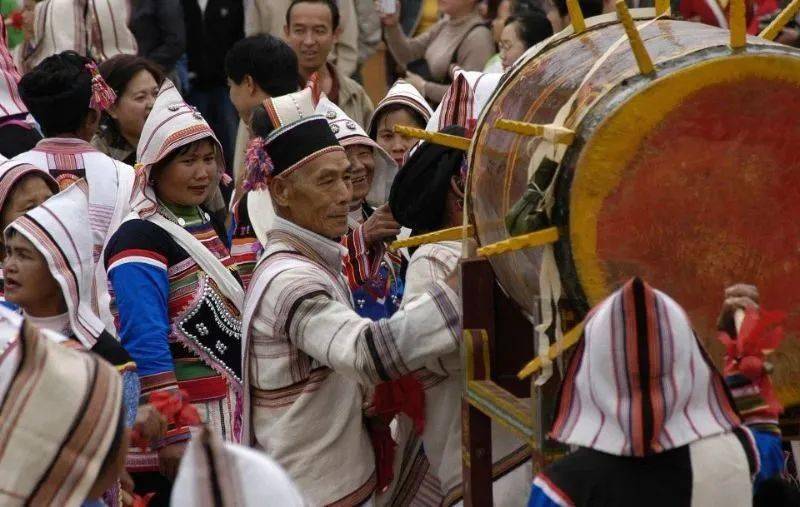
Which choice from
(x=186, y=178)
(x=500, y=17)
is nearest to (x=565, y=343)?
(x=186, y=178)

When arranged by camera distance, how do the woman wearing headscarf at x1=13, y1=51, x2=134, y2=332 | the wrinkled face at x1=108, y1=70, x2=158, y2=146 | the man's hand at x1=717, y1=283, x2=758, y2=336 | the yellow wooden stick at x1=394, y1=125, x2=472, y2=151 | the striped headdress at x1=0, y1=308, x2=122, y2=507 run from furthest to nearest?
the wrinkled face at x1=108, y1=70, x2=158, y2=146
the woman wearing headscarf at x1=13, y1=51, x2=134, y2=332
the yellow wooden stick at x1=394, y1=125, x2=472, y2=151
the man's hand at x1=717, y1=283, x2=758, y2=336
the striped headdress at x1=0, y1=308, x2=122, y2=507

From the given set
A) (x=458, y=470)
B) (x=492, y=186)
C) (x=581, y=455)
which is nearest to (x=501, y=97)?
(x=492, y=186)

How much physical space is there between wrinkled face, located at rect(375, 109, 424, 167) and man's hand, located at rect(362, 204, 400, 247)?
1241 millimetres

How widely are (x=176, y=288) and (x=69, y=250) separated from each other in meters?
0.77

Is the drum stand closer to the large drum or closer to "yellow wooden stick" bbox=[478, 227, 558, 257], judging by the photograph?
the large drum

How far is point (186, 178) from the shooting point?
205 inches

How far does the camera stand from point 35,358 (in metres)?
2.81

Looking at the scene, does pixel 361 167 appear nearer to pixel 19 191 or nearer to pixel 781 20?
pixel 19 191

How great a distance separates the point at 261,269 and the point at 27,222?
627 millimetres

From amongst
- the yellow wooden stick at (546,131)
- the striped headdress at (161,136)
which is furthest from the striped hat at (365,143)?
the yellow wooden stick at (546,131)

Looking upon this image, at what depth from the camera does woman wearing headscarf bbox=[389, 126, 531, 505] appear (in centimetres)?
445

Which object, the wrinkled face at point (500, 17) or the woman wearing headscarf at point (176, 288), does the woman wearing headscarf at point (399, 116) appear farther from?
the wrinkled face at point (500, 17)

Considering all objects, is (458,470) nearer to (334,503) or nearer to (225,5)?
(334,503)

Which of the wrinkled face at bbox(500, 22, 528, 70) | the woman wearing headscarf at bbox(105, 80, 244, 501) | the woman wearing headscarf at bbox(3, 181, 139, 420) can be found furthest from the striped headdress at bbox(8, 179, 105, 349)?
the wrinkled face at bbox(500, 22, 528, 70)
